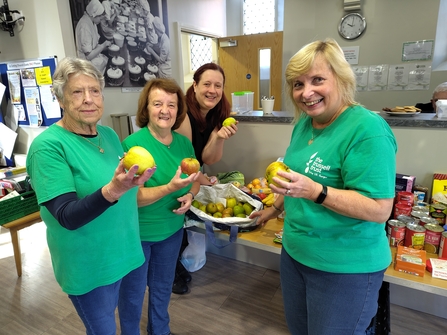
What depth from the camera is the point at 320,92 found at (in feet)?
3.07

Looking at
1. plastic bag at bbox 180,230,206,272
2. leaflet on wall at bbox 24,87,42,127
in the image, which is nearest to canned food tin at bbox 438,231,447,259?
plastic bag at bbox 180,230,206,272

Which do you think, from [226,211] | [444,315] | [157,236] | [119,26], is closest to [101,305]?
[157,236]

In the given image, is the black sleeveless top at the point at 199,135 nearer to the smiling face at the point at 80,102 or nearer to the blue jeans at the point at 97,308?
the smiling face at the point at 80,102

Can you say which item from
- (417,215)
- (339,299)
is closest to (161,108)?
(339,299)

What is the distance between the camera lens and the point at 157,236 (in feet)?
4.57

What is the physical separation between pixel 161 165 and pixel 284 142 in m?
1.15

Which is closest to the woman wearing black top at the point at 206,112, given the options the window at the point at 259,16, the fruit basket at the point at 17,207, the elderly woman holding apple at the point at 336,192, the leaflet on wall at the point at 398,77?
the elderly woman holding apple at the point at 336,192

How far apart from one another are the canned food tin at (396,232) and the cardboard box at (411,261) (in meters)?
0.09

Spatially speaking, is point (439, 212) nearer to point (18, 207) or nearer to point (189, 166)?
point (189, 166)

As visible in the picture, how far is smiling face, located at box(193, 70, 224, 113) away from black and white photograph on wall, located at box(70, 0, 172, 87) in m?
1.46

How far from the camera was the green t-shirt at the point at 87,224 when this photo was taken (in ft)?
2.94

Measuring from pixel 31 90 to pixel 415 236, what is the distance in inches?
140

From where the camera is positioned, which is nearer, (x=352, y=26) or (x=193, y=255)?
(x=193, y=255)

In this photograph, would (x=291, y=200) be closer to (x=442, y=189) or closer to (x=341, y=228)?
(x=341, y=228)
